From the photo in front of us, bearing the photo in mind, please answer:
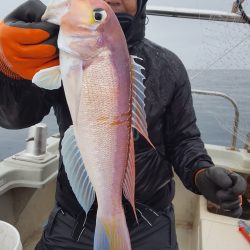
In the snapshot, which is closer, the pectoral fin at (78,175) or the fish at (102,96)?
the fish at (102,96)

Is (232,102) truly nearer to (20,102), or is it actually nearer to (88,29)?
(20,102)

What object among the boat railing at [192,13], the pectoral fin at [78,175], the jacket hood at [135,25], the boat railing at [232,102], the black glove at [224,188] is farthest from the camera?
the boat railing at [232,102]

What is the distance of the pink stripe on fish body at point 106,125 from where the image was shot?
950mm

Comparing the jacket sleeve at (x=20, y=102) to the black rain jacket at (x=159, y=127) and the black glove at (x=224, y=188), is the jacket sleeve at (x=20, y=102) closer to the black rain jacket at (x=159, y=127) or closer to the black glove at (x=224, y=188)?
the black rain jacket at (x=159, y=127)

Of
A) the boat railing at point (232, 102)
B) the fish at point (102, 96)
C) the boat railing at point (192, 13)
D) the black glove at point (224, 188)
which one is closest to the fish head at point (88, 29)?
the fish at point (102, 96)

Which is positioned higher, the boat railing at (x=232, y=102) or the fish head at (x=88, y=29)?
the fish head at (x=88, y=29)

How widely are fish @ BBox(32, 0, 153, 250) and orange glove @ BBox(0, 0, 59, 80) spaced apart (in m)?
0.14

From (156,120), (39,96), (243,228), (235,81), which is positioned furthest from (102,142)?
(235,81)

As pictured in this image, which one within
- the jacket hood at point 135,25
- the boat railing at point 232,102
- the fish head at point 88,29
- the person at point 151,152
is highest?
the fish head at point 88,29

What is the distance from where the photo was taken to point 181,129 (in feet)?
5.45

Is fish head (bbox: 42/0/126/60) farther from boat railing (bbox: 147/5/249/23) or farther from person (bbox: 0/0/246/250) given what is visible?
boat railing (bbox: 147/5/249/23)

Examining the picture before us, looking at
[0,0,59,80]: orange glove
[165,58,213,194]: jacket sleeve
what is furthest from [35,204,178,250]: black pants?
[0,0,59,80]: orange glove

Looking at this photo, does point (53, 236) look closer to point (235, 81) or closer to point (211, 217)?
point (211, 217)

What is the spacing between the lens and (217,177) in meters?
1.34
